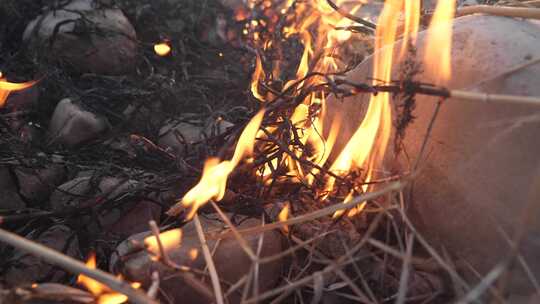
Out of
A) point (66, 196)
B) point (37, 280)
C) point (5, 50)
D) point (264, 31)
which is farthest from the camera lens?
point (264, 31)

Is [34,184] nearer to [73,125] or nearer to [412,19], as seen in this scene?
[73,125]

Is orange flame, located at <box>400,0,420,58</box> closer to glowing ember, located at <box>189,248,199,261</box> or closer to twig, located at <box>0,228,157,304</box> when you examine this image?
glowing ember, located at <box>189,248,199,261</box>

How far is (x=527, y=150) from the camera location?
126 centimetres

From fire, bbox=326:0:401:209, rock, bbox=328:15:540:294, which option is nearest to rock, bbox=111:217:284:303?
fire, bbox=326:0:401:209

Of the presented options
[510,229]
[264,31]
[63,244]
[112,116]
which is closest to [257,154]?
[63,244]

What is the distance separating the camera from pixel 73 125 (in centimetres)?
246

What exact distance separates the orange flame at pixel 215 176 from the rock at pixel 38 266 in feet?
1.45

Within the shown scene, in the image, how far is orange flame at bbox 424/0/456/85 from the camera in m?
1.42

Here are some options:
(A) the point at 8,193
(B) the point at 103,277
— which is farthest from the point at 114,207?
(B) the point at 103,277

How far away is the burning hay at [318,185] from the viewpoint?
1228 millimetres

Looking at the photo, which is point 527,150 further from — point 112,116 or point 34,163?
point 112,116

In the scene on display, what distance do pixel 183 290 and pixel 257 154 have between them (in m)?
0.56

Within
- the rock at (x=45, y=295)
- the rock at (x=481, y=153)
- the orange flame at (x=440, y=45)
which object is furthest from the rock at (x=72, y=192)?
the orange flame at (x=440, y=45)

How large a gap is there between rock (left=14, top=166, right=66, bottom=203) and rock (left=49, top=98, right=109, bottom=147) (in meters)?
0.37
